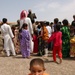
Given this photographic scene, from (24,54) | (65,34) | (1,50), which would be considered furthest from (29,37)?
(1,50)

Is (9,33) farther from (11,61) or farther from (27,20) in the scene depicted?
(11,61)

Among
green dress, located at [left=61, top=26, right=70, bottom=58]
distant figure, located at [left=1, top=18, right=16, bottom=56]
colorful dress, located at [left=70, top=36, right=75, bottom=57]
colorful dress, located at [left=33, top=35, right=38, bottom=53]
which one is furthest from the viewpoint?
colorful dress, located at [left=33, top=35, right=38, bottom=53]

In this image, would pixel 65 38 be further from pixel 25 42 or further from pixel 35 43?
pixel 35 43

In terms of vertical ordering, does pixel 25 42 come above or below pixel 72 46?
above

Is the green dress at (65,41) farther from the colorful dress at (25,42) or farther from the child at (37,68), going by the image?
the child at (37,68)

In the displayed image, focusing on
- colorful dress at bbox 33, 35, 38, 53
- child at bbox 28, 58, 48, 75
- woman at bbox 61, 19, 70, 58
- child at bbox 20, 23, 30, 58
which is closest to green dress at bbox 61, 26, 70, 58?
woman at bbox 61, 19, 70, 58

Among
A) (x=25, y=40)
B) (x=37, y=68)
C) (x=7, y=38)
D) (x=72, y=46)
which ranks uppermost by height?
(x=7, y=38)

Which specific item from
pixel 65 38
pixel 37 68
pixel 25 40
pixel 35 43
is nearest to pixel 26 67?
pixel 25 40

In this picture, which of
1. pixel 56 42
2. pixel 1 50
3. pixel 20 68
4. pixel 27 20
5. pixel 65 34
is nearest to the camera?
pixel 20 68

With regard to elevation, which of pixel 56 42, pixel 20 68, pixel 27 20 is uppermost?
pixel 27 20

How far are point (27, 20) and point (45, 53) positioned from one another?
63.8 inches

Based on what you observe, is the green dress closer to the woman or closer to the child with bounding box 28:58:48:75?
the woman

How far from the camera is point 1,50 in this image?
14.5m

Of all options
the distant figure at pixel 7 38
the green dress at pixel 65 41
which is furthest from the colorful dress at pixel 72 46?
the distant figure at pixel 7 38
